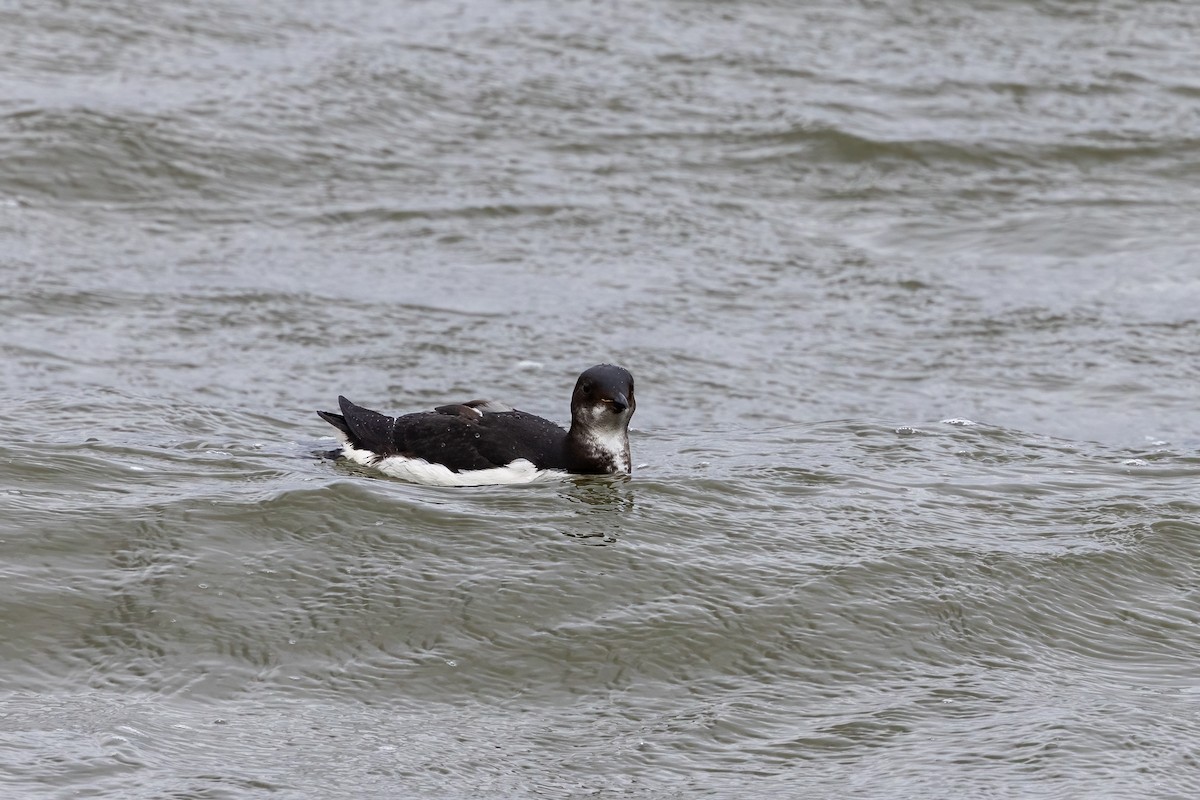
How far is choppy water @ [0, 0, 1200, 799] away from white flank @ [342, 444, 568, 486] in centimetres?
18

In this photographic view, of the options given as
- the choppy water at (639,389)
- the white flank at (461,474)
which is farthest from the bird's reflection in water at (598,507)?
the white flank at (461,474)

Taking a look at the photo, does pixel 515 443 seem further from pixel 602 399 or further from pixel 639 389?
pixel 639 389

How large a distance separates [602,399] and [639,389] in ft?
8.42

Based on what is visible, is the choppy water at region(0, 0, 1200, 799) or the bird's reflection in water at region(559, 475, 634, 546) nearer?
the choppy water at region(0, 0, 1200, 799)

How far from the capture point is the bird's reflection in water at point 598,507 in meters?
7.88

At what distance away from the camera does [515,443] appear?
8586 mm

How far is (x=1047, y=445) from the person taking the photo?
9.73m

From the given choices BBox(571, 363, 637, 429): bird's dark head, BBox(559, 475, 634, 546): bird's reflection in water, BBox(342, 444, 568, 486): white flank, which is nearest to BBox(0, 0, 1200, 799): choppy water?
BBox(559, 475, 634, 546): bird's reflection in water

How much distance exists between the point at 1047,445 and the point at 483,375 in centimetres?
351

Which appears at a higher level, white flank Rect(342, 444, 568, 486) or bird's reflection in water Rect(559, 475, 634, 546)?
white flank Rect(342, 444, 568, 486)

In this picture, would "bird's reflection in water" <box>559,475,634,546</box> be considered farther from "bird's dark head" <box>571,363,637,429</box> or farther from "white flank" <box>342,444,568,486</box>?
"bird's dark head" <box>571,363,637,429</box>

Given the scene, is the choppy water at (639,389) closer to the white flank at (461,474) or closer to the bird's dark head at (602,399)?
the white flank at (461,474)

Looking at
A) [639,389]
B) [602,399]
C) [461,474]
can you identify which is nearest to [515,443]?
[461,474]

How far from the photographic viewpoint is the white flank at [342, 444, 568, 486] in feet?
27.9
